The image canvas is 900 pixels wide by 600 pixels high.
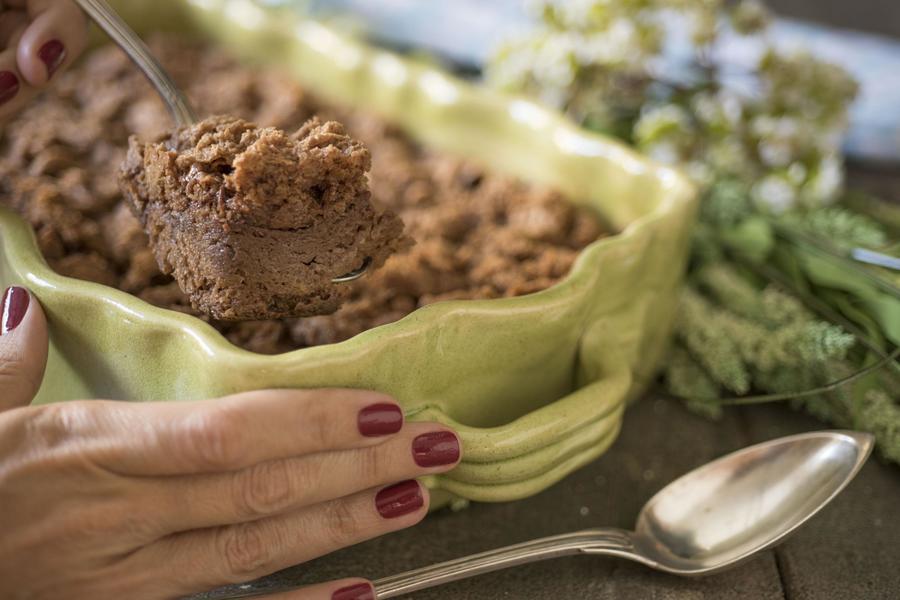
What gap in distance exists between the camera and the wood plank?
1.04 metres

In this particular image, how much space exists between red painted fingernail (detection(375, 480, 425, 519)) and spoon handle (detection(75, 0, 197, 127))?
0.50 meters

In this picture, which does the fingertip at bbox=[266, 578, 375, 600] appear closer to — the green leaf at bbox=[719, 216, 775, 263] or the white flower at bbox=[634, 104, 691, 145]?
→ the green leaf at bbox=[719, 216, 775, 263]

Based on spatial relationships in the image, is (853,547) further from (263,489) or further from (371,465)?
(263,489)

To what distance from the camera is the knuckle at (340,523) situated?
0.89 m

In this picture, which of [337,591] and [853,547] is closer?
[337,591]

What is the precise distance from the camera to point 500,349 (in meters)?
1.02

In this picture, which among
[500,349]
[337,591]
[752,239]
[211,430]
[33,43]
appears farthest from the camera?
[752,239]

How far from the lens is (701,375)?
1.32 metres

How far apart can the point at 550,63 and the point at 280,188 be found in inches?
32.0

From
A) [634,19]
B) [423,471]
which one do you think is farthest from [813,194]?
[423,471]

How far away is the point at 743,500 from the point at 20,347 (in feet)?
2.81

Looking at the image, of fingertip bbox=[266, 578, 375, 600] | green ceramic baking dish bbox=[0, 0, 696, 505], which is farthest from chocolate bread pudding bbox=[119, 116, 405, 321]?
fingertip bbox=[266, 578, 375, 600]

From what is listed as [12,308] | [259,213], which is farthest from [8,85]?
[259,213]

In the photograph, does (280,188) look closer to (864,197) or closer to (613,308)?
(613,308)
